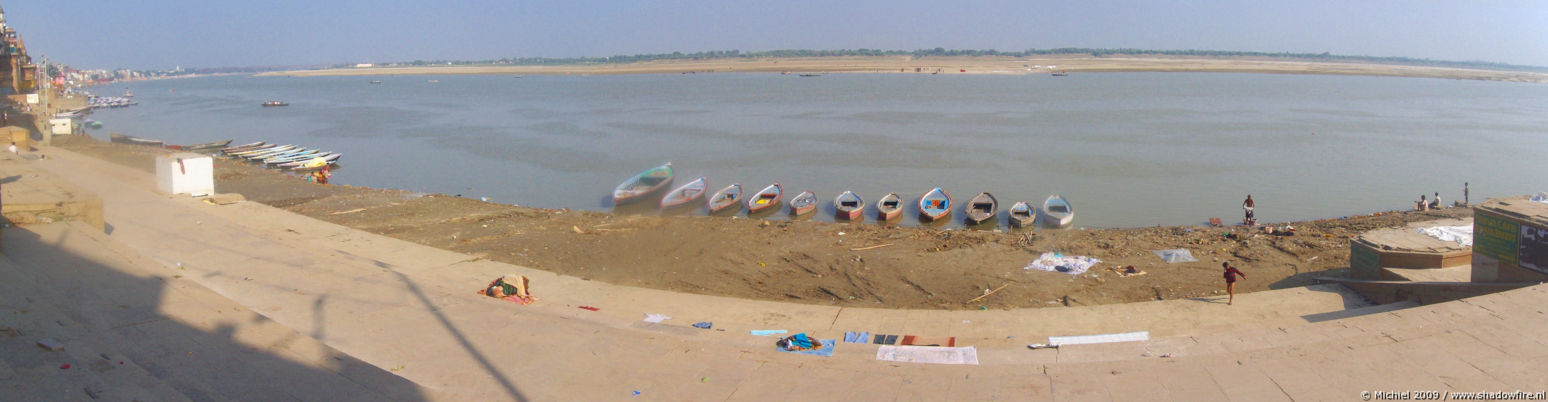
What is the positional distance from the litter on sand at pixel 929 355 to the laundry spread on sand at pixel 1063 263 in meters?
5.28

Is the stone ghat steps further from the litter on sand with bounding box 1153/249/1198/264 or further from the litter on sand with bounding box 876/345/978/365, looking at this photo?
the litter on sand with bounding box 1153/249/1198/264

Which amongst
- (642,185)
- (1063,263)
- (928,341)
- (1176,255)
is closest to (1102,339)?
(928,341)

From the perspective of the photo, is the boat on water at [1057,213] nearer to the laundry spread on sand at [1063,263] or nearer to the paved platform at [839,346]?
the laundry spread on sand at [1063,263]

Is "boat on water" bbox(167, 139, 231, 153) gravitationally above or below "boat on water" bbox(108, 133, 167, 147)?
below

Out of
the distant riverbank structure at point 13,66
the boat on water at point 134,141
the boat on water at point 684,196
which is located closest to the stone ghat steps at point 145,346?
the boat on water at point 684,196

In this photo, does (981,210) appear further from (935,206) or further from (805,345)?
(805,345)

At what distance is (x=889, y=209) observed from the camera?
2347 centimetres

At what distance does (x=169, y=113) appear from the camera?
7688 centimetres

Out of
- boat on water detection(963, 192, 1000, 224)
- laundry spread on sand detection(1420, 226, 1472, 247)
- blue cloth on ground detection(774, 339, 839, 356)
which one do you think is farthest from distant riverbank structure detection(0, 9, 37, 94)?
laundry spread on sand detection(1420, 226, 1472, 247)

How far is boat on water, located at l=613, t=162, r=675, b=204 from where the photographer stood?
2698 centimetres

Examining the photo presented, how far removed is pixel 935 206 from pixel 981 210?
131 cm

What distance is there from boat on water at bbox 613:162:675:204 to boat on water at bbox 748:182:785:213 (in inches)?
145

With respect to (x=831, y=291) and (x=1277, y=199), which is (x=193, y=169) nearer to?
(x=831, y=291)

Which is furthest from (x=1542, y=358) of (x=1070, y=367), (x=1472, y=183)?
(x=1472, y=183)
